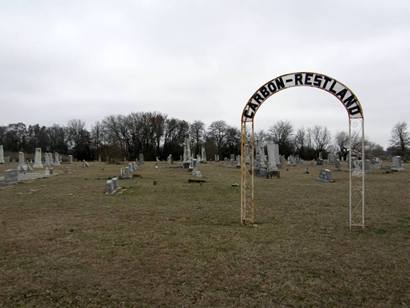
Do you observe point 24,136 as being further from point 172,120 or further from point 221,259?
point 221,259

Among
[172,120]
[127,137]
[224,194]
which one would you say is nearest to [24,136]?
[127,137]

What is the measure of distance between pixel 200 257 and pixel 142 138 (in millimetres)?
72728

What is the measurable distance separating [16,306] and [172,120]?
7833 cm

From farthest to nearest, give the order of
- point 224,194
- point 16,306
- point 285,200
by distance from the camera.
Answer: point 224,194, point 285,200, point 16,306

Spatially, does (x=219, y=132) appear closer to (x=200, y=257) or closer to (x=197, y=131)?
(x=197, y=131)

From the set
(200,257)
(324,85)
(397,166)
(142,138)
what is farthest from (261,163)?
(142,138)

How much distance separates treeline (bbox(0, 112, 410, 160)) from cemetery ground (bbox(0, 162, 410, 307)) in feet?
205

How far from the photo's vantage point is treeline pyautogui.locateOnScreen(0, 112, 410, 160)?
76.2 metres

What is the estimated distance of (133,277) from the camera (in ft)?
14.6

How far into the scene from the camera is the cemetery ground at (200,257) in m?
3.88

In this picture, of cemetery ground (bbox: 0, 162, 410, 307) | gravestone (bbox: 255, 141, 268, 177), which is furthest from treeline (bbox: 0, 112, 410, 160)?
cemetery ground (bbox: 0, 162, 410, 307)

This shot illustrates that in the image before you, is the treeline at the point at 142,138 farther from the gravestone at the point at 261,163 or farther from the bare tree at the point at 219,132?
the gravestone at the point at 261,163

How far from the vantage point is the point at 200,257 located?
527 centimetres

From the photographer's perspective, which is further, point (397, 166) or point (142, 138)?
point (142, 138)
